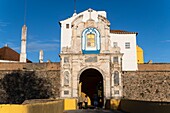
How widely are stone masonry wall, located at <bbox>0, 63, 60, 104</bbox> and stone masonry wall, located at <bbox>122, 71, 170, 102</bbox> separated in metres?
8.07

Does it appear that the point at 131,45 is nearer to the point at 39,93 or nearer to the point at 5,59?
the point at 39,93

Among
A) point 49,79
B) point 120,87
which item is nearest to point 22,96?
point 49,79

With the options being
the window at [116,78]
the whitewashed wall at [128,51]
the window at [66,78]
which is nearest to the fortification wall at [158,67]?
the whitewashed wall at [128,51]

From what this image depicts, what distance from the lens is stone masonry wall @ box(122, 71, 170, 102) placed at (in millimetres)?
24672

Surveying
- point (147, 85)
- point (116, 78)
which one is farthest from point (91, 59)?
point (147, 85)

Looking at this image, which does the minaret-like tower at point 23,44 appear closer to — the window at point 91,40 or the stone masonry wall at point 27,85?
the stone masonry wall at point 27,85

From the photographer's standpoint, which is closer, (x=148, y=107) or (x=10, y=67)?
(x=148, y=107)

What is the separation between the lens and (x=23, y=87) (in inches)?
1003

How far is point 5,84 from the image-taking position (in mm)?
Result: 25984

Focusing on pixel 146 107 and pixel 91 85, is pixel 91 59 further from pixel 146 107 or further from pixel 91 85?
pixel 146 107

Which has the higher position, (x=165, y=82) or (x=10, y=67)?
(x=10, y=67)

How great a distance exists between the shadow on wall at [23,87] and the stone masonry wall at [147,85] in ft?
29.4

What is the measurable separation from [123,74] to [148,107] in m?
14.0

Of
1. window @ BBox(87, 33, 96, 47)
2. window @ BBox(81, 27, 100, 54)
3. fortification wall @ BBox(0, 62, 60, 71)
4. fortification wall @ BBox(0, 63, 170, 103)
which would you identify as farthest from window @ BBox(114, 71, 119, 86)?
fortification wall @ BBox(0, 62, 60, 71)
